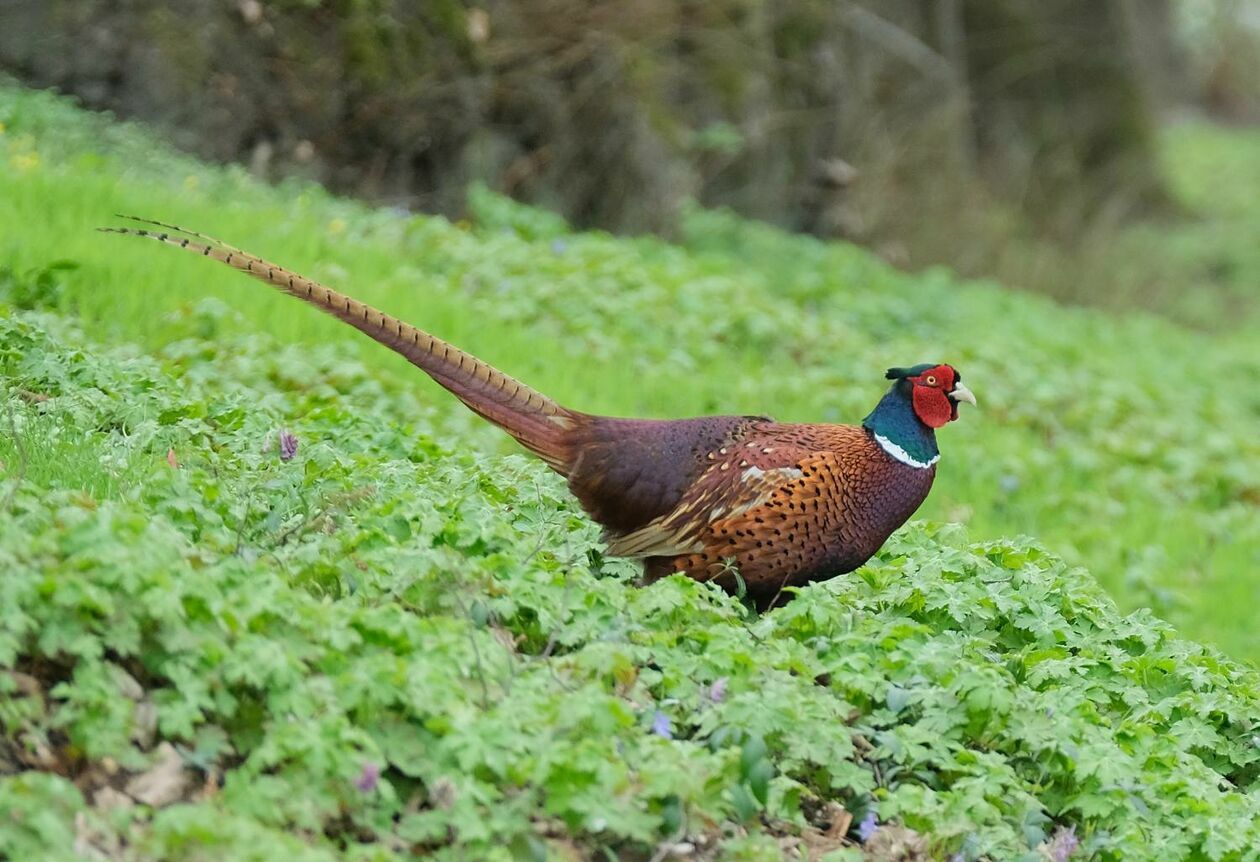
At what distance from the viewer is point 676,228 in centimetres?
1385

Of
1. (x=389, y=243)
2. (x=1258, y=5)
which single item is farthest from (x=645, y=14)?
(x=1258, y=5)

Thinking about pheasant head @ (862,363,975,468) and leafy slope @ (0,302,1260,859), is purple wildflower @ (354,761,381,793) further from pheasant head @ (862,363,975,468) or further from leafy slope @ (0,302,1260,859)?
pheasant head @ (862,363,975,468)

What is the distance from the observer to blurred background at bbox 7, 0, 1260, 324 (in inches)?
427

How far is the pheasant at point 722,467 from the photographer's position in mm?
4840

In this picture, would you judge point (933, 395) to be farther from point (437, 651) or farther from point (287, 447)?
point (437, 651)

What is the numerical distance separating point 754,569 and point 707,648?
33.9 inches

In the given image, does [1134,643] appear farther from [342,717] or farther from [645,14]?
[645,14]

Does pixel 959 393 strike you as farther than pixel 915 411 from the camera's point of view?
Yes

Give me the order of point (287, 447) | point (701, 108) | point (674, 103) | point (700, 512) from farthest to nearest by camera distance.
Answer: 1. point (701, 108)
2. point (674, 103)
3. point (287, 447)
4. point (700, 512)

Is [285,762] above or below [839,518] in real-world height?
below

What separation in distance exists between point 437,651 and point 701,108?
12.6 m

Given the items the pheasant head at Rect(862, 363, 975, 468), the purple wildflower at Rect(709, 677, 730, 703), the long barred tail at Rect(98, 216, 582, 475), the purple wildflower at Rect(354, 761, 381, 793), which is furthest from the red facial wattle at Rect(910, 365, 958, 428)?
the purple wildflower at Rect(354, 761, 381, 793)

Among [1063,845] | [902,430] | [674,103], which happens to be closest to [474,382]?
[902,430]

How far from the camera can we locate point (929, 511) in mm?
8273
